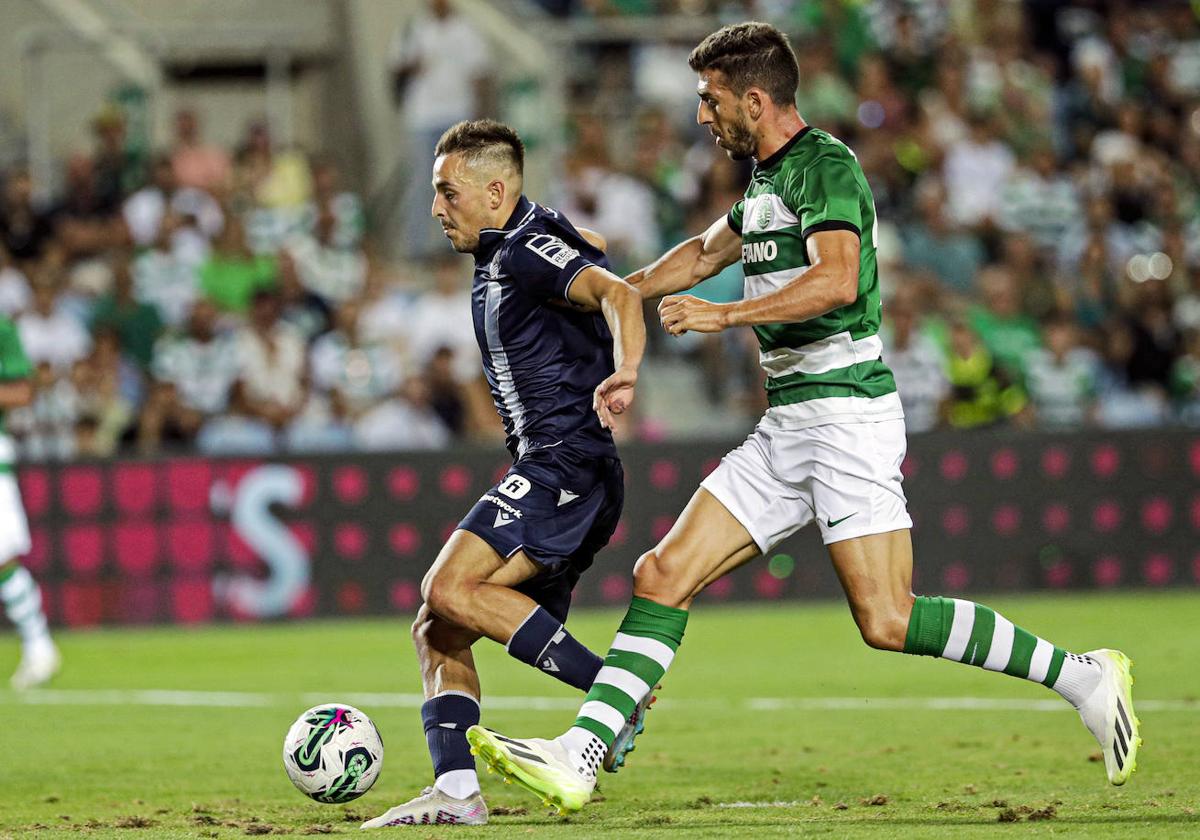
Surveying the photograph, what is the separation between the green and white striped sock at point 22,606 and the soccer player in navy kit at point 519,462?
562 cm

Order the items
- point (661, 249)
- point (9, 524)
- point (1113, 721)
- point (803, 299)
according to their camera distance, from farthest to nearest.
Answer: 1. point (661, 249)
2. point (9, 524)
3. point (1113, 721)
4. point (803, 299)

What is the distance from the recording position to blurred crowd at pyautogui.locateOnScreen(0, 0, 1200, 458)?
14.8 meters

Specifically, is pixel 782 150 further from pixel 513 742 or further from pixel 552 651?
pixel 513 742

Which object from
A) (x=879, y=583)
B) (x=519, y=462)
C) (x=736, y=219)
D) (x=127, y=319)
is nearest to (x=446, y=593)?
(x=519, y=462)

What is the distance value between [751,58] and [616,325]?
1054 millimetres

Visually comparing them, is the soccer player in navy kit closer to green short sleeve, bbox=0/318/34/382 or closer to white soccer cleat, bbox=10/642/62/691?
green short sleeve, bbox=0/318/34/382

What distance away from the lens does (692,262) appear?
6730 millimetres

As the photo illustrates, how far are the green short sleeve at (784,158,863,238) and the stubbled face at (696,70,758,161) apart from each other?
0.26 m

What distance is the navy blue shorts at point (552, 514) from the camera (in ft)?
19.9

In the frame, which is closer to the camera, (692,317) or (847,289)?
(692,317)

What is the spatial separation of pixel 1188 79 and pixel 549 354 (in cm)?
1517

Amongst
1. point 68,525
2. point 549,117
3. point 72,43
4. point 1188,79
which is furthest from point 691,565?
point 1188,79

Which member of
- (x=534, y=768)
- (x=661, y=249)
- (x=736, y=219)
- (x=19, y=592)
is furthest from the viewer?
(x=661, y=249)

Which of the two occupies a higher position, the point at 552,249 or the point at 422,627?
the point at 552,249
